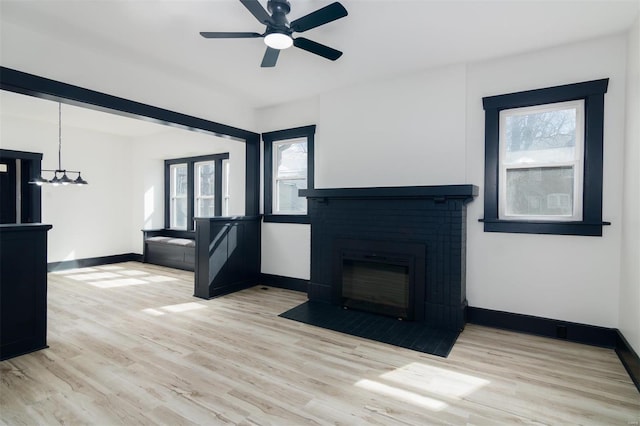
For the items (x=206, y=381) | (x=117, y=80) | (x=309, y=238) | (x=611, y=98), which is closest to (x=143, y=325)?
(x=206, y=381)

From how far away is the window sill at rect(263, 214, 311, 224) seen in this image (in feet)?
15.8

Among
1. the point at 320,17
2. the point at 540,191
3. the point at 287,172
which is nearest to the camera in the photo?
the point at 320,17

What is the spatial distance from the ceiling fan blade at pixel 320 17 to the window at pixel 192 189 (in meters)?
4.43

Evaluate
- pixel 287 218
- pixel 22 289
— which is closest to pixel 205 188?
pixel 287 218

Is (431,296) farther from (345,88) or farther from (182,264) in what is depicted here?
(182,264)

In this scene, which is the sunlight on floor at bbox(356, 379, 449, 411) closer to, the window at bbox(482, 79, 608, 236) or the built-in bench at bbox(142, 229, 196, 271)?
the window at bbox(482, 79, 608, 236)

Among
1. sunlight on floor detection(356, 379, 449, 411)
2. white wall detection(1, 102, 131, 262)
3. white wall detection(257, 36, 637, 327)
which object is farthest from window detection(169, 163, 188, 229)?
sunlight on floor detection(356, 379, 449, 411)

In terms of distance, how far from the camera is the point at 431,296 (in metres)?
3.50

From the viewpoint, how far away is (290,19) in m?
2.75

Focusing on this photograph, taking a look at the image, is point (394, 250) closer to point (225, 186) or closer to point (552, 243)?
point (552, 243)

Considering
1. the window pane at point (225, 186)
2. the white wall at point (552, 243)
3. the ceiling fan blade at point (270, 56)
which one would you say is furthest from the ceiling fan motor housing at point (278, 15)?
the window pane at point (225, 186)

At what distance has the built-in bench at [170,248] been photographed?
6373mm

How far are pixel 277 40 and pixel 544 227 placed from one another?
3127 millimetres

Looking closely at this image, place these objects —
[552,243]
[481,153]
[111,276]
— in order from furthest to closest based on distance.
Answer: [111,276]
[481,153]
[552,243]
